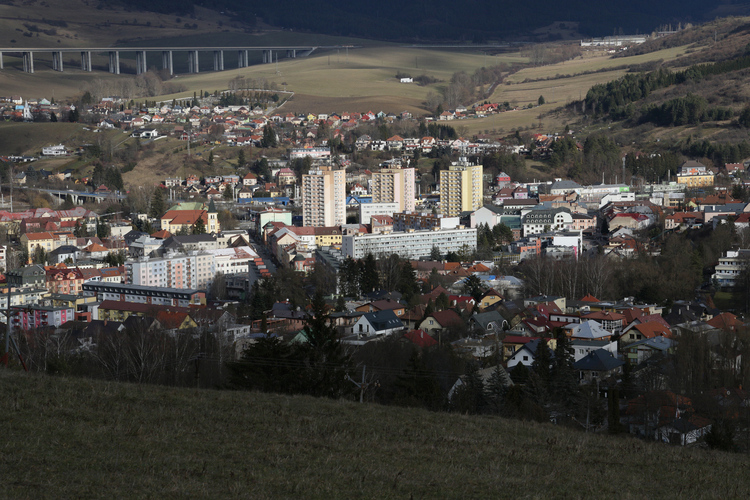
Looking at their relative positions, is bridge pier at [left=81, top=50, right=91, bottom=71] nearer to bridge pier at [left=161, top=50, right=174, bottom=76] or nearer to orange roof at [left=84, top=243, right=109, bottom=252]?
bridge pier at [left=161, top=50, right=174, bottom=76]

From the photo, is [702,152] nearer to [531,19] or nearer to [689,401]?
[689,401]

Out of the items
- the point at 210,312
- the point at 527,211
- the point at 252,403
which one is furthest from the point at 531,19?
the point at 252,403

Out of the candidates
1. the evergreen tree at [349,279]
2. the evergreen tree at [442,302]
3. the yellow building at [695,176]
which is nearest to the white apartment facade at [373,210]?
the evergreen tree at [349,279]

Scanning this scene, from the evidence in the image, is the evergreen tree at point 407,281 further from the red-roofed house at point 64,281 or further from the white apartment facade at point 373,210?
the white apartment facade at point 373,210

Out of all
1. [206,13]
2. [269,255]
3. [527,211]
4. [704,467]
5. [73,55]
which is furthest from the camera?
[206,13]

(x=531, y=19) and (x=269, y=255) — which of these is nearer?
(x=269, y=255)

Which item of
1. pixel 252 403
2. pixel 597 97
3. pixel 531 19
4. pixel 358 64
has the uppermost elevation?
pixel 531 19

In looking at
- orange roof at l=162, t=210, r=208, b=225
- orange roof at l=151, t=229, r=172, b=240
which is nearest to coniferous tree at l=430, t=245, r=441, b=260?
orange roof at l=151, t=229, r=172, b=240
